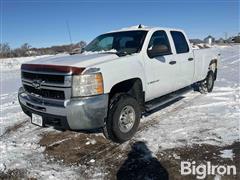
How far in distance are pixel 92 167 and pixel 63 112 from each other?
894mm

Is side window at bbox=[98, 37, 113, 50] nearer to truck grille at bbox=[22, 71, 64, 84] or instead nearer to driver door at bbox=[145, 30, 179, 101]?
driver door at bbox=[145, 30, 179, 101]

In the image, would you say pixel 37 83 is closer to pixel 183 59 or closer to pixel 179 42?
pixel 183 59

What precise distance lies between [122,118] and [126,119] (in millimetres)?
93

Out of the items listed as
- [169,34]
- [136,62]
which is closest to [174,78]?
[169,34]

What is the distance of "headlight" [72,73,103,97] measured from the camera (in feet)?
13.7

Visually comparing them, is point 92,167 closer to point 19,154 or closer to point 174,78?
point 19,154

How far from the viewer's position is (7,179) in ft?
12.6

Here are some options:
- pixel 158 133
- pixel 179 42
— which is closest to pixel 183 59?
pixel 179 42

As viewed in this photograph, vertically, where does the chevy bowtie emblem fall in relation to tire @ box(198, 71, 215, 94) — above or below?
above

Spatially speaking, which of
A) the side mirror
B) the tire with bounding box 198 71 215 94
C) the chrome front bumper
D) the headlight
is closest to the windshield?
the side mirror

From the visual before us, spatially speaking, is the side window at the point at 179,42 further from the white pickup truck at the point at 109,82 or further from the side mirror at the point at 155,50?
the side mirror at the point at 155,50

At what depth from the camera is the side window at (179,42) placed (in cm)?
654

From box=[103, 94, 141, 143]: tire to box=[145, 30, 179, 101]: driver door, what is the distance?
60cm

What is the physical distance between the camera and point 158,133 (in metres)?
5.26
